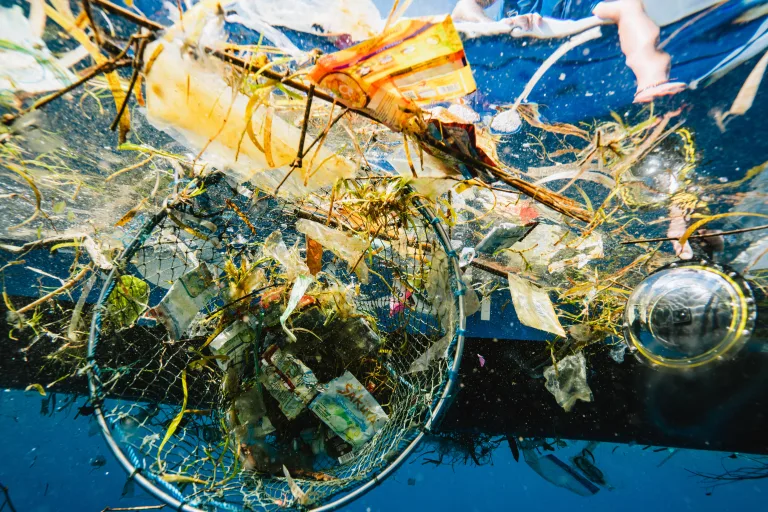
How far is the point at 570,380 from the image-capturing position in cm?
204

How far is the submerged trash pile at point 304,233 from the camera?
2.61 feet

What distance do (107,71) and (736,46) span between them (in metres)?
3.02

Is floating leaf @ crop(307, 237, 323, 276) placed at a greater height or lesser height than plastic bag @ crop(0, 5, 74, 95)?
greater

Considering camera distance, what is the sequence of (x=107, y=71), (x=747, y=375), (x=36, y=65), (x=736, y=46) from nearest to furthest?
(x=107, y=71) < (x=36, y=65) < (x=736, y=46) < (x=747, y=375)

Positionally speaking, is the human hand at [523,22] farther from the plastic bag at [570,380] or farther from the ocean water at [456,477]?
the ocean water at [456,477]

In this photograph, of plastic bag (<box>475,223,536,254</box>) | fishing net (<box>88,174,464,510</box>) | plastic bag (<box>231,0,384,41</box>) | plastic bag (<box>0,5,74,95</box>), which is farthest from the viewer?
plastic bag (<box>231,0,384,41</box>)

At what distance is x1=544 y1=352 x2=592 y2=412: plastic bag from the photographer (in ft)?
6.56

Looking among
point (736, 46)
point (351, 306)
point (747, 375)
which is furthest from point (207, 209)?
point (747, 375)

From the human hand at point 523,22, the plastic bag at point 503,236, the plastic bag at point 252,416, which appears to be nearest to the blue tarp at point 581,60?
the human hand at point 523,22

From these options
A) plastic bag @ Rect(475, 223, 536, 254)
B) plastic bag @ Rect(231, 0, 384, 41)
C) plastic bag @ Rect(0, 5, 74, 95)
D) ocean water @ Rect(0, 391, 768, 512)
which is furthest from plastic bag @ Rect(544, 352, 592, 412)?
ocean water @ Rect(0, 391, 768, 512)

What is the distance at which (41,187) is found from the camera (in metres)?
2.99

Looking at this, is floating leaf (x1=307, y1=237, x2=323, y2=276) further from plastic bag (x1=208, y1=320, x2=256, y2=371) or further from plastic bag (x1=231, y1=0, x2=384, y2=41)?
plastic bag (x1=231, y1=0, x2=384, y2=41)

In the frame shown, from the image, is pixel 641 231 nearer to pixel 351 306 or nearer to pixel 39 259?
pixel 351 306

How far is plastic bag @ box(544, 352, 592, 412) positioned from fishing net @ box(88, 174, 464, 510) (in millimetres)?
984
